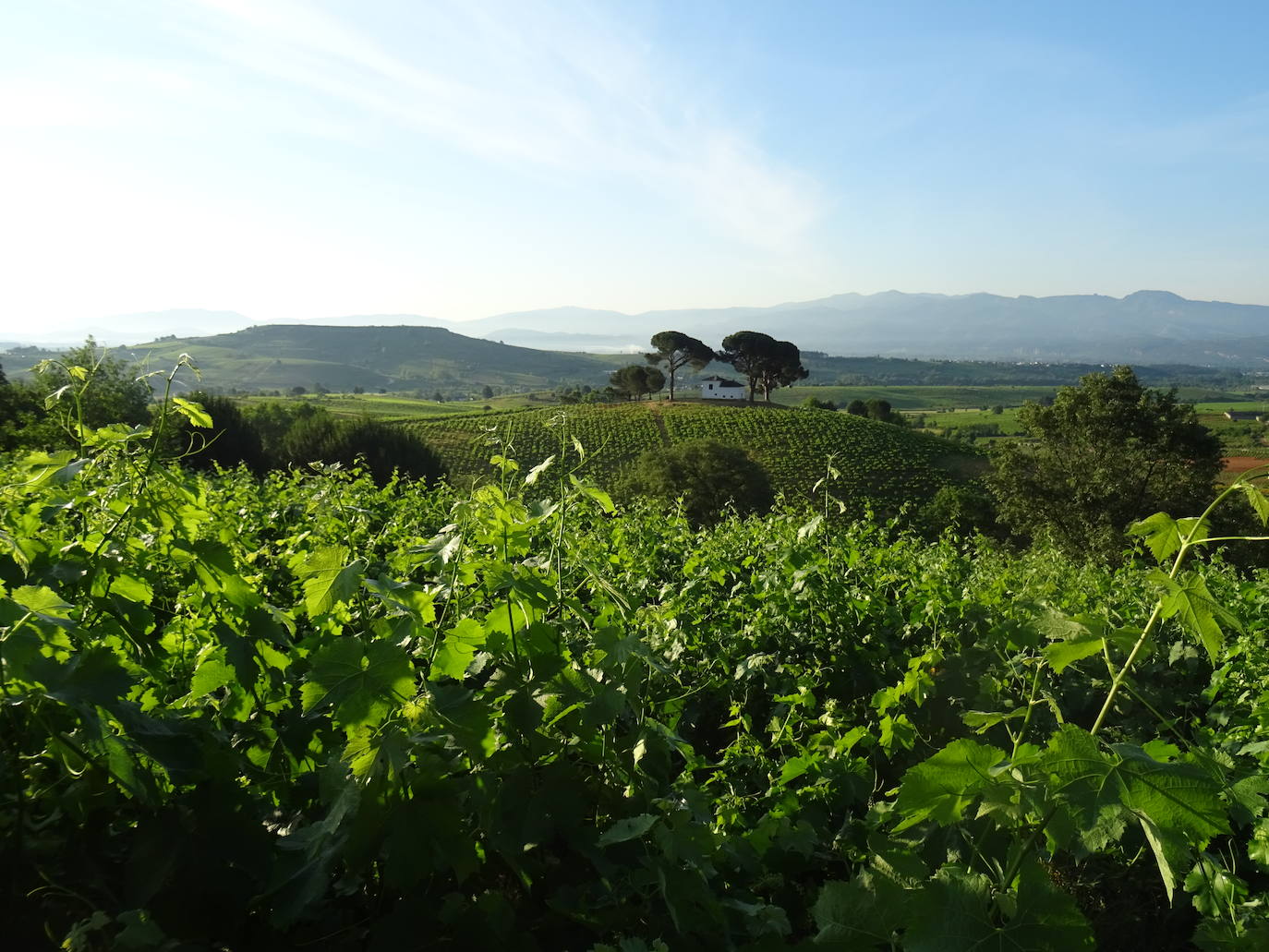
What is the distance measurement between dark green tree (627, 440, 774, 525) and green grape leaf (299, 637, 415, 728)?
42217 millimetres

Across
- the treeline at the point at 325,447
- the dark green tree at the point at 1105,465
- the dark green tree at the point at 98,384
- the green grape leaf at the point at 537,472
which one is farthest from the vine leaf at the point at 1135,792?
the treeline at the point at 325,447

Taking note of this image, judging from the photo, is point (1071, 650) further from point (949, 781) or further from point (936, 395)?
point (936, 395)

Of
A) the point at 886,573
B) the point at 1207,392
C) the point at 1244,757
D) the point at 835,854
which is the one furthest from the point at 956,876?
the point at 1207,392

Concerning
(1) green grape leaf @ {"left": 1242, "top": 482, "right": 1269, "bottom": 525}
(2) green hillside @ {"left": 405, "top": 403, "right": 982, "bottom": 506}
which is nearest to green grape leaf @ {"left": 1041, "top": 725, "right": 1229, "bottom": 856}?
(1) green grape leaf @ {"left": 1242, "top": 482, "right": 1269, "bottom": 525}

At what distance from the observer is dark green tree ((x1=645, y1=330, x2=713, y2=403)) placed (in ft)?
296

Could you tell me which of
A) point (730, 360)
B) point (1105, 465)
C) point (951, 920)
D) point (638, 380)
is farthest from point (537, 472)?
point (638, 380)

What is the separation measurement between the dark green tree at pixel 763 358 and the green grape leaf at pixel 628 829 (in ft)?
288

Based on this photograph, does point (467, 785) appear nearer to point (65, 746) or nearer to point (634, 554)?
point (65, 746)

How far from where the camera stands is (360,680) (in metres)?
1.43

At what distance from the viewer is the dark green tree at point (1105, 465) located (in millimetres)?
30922

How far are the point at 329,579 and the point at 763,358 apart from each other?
88.4 m

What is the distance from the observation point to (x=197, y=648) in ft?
7.54

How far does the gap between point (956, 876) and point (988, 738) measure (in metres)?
2.26

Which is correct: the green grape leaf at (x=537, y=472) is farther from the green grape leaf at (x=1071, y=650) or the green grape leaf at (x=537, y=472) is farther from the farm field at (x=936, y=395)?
the farm field at (x=936, y=395)
